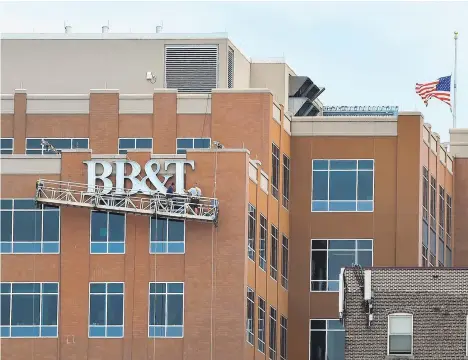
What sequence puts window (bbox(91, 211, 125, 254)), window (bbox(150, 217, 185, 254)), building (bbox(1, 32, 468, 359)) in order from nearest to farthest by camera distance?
building (bbox(1, 32, 468, 359)) → window (bbox(150, 217, 185, 254)) → window (bbox(91, 211, 125, 254))

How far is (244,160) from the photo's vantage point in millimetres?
119375

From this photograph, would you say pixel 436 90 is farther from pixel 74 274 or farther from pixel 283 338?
pixel 74 274

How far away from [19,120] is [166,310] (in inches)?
705

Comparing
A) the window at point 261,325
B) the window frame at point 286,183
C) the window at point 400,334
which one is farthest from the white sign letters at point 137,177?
the window at point 400,334

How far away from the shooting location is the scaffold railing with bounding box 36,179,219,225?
118 m

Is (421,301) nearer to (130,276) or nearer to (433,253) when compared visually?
(130,276)

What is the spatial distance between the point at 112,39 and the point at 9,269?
2056cm

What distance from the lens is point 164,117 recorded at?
130 meters

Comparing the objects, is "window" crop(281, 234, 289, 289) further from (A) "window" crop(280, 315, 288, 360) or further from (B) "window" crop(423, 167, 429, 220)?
(B) "window" crop(423, 167, 429, 220)

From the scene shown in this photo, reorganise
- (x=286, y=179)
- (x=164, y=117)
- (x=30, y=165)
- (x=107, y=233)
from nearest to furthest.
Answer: (x=107, y=233) → (x=30, y=165) → (x=164, y=117) → (x=286, y=179)

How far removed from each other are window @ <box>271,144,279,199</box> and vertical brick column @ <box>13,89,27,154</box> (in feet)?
43.0

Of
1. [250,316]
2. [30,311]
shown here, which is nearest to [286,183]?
[250,316]

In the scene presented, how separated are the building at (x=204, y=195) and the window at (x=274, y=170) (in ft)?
0.35

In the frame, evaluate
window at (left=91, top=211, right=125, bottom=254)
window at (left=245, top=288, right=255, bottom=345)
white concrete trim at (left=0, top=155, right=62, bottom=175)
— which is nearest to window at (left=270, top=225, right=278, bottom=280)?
window at (left=245, top=288, right=255, bottom=345)
